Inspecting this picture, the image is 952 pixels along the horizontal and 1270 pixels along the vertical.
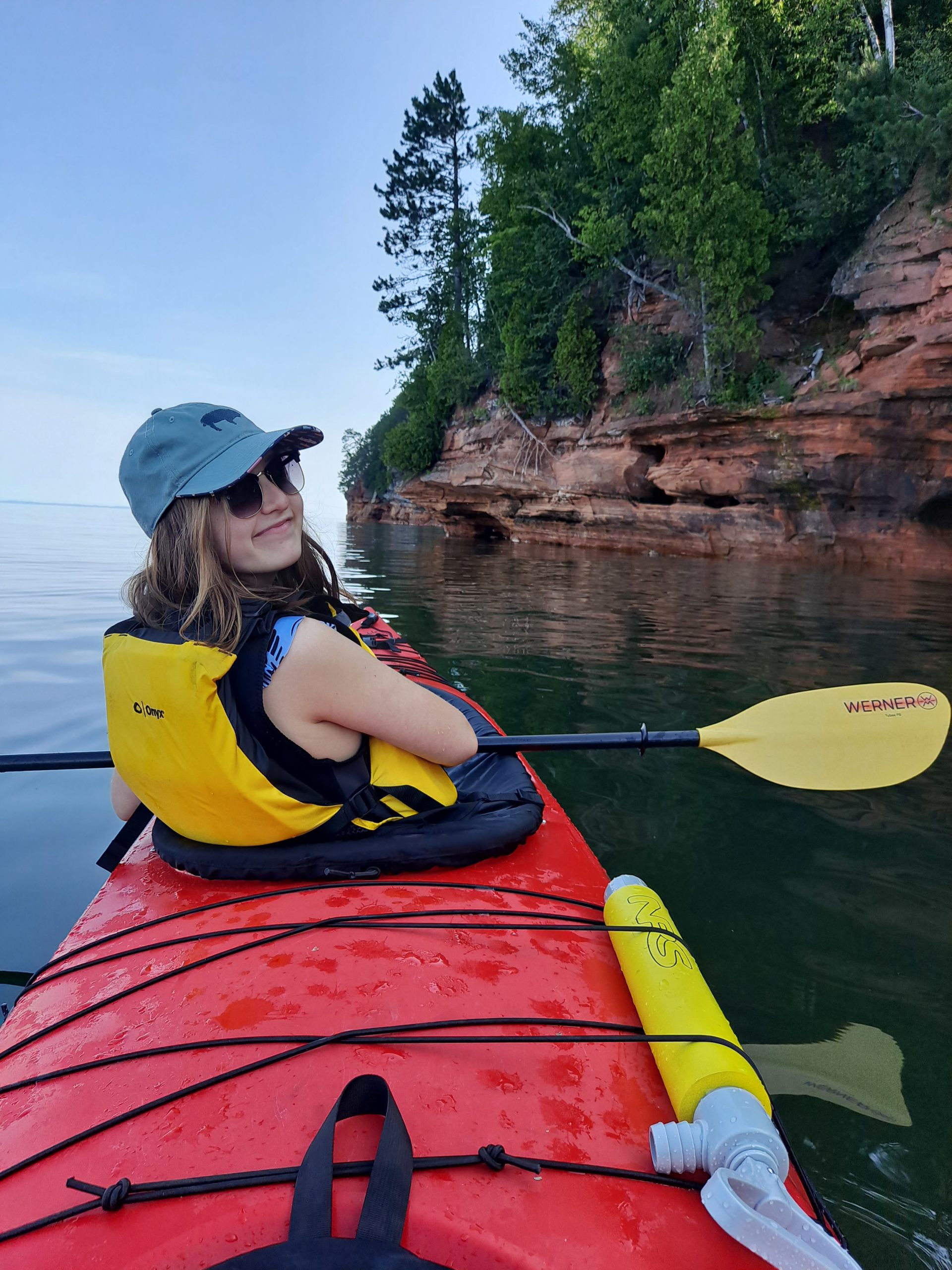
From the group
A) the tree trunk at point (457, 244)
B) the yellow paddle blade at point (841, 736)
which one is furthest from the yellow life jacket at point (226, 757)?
the tree trunk at point (457, 244)

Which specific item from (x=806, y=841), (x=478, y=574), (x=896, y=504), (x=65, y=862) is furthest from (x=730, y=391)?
(x=65, y=862)

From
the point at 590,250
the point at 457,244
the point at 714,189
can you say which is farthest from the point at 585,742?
the point at 457,244

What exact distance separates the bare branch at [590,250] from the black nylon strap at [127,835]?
17.0 meters

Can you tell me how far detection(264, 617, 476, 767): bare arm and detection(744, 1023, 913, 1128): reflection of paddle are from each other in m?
1.13

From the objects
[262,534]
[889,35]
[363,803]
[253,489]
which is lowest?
[363,803]

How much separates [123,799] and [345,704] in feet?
3.05

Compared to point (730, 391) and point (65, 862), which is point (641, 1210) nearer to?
point (65, 862)

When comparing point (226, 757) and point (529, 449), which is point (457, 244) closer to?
point (529, 449)

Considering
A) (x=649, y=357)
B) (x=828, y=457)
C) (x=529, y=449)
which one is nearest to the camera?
(x=828, y=457)

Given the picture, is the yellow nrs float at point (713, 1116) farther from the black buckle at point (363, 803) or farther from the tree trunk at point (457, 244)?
the tree trunk at point (457, 244)

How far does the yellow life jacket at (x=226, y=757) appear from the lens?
1.47 meters

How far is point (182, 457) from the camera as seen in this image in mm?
1581

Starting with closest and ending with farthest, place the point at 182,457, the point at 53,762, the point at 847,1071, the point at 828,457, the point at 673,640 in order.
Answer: the point at 182,457
the point at 847,1071
the point at 53,762
the point at 673,640
the point at 828,457

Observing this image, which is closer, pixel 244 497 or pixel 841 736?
pixel 244 497
